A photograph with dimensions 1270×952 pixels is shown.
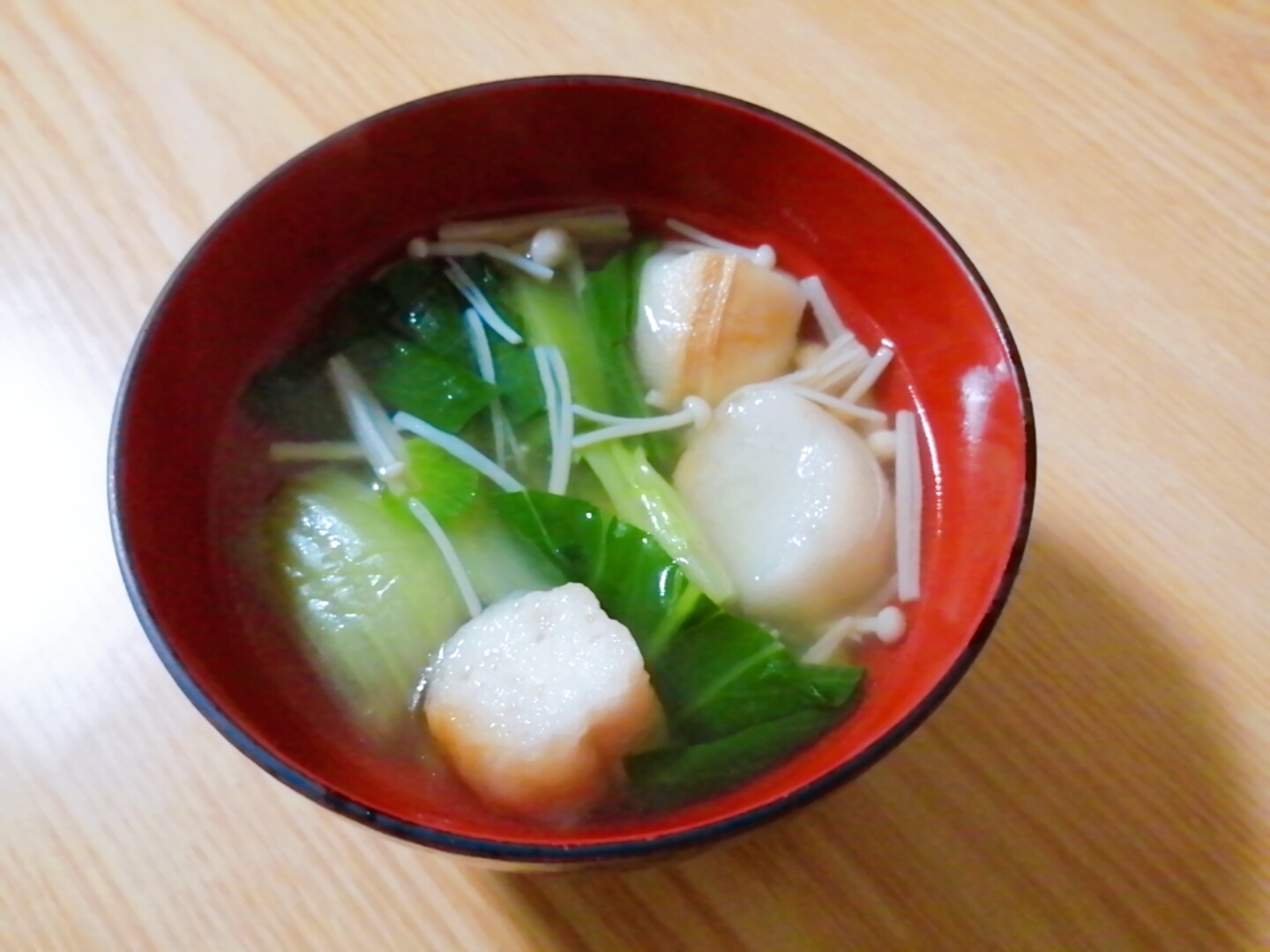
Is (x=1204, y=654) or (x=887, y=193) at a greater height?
(x=887, y=193)

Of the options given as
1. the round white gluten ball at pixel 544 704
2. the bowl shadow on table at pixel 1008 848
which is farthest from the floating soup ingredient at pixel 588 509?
the bowl shadow on table at pixel 1008 848

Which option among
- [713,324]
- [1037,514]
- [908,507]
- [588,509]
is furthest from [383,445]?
[1037,514]

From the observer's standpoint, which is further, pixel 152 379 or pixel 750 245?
pixel 750 245

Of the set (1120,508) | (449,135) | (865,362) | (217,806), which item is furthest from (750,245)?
(217,806)

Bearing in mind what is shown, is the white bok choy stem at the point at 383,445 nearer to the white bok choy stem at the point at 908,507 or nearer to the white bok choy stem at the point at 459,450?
the white bok choy stem at the point at 459,450

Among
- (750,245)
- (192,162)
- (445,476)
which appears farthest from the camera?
(192,162)

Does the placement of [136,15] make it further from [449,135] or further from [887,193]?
[887,193]
